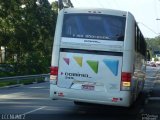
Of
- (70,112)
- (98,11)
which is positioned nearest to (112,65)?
(98,11)

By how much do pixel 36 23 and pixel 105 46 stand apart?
42.7m

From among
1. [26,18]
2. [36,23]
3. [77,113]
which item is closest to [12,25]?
[26,18]

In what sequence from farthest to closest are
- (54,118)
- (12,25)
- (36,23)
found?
(36,23), (12,25), (54,118)

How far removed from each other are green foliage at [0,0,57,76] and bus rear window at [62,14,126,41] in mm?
31853

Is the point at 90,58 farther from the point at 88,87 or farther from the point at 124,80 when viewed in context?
the point at 124,80

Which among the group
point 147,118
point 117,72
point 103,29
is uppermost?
point 103,29

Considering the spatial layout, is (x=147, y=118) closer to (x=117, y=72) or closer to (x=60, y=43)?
(x=117, y=72)

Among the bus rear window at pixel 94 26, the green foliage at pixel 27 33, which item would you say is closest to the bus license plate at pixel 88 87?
the bus rear window at pixel 94 26

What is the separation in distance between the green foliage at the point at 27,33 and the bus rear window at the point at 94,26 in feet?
105

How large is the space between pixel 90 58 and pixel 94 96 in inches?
47.6

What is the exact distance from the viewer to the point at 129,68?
603 inches

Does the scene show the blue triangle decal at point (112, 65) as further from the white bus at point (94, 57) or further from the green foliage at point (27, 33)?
the green foliage at point (27, 33)

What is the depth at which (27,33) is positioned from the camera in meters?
51.4

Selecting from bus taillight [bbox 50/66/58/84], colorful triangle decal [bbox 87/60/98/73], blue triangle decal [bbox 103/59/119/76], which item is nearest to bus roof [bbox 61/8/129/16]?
blue triangle decal [bbox 103/59/119/76]
